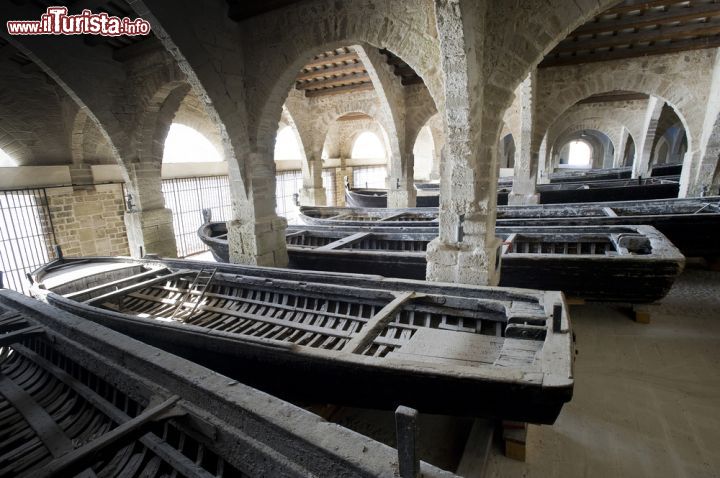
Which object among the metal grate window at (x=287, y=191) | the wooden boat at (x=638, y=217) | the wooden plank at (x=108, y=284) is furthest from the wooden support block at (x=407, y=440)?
the metal grate window at (x=287, y=191)

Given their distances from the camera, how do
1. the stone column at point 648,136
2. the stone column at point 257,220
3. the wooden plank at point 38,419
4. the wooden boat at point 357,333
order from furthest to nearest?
1. the stone column at point 648,136
2. the stone column at point 257,220
3. the wooden boat at point 357,333
4. the wooden plank at point 38,419

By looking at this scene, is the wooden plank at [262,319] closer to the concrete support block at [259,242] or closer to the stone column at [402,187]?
the concrete support block at [259,242]

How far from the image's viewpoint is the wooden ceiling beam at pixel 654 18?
6449 millimetres

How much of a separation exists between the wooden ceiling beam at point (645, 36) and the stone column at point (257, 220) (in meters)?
7.12

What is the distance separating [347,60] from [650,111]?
11224 millimetres

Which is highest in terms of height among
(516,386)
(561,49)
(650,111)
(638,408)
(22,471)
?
(561,49)

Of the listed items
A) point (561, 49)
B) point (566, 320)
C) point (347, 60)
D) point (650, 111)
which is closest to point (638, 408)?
point (566, 320)

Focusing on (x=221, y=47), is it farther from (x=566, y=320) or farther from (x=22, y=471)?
(x=566, y=320)

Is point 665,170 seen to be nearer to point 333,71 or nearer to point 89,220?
point 333,71

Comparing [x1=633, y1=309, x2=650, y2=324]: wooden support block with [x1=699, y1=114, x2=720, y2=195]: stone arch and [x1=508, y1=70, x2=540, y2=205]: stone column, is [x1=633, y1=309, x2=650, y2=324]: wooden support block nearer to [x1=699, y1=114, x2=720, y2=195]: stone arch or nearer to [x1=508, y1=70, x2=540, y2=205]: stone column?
[x1=508, y1=70, x2=540, y2=205]: stone column

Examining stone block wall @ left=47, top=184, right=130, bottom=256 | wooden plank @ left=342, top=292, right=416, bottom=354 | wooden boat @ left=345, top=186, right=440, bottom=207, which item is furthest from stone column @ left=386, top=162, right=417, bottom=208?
stone block wall @ left=47, top=184, right=130, bottom=256

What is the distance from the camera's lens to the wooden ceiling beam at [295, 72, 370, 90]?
10.3 m

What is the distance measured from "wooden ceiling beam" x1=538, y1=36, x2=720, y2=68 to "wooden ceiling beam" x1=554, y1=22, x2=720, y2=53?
31cm

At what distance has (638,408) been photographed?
3.13 m
